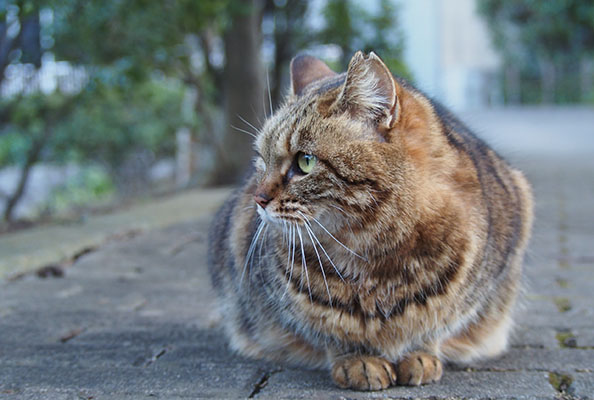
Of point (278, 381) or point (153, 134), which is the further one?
point (153, 134)

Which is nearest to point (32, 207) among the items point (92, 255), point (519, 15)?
point (92, 255)

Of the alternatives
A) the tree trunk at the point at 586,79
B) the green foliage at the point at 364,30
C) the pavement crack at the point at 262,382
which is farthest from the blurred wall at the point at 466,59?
the pavement crack at the point at 262,382

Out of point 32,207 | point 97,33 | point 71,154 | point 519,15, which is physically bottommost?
point 32,207

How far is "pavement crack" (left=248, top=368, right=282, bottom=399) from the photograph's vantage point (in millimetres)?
2043

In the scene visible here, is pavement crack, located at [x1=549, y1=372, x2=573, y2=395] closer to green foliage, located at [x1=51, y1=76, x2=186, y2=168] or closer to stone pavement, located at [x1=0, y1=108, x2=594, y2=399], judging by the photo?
stone pavement, located at [x1=0, y1=108, x2=594, y2=399]

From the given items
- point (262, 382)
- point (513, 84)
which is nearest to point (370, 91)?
point (262, 382)

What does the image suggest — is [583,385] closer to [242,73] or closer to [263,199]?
[263,199]

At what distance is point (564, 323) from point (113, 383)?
72.6 inches

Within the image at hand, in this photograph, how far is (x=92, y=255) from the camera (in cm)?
416

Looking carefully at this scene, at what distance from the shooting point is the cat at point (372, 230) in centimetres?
198

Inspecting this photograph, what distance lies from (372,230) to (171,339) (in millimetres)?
1090

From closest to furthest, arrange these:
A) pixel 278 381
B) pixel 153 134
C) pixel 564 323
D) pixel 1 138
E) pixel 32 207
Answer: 1. pixel 278 381
2. pixel 564 323
3. pixel 1 138
4. pixel 32 207
5. pixel 153 134

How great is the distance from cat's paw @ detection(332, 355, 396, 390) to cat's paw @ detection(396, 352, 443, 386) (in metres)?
0.03

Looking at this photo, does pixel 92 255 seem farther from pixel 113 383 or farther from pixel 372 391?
pixel 372 391
